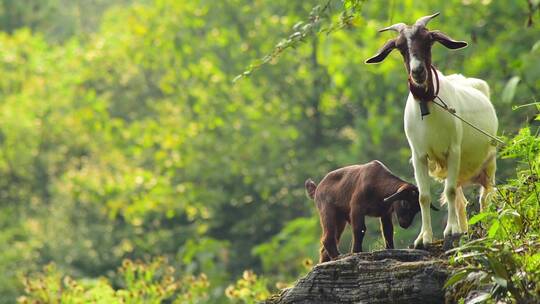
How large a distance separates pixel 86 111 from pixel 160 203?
654 centimetres

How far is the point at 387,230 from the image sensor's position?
9.12 meters

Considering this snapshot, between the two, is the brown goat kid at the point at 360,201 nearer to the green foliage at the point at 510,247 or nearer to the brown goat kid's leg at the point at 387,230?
the brown goat kid's leg at the point at 387,230

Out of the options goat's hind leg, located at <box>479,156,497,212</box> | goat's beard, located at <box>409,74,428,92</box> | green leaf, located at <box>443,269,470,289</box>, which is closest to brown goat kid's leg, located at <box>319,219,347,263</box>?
goat's hind leg, located at <box>479,156,497,212</box>

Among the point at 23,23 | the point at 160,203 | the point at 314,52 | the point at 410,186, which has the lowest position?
the point at 410,186

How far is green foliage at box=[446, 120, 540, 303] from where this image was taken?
7.30 metres

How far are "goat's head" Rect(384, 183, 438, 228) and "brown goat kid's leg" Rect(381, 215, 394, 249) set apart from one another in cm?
17

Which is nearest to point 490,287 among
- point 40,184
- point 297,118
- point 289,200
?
point 289,200

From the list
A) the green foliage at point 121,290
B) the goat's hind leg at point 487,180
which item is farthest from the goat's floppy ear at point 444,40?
the green foliage at point 121,290

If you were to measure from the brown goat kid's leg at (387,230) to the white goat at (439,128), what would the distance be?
0.24 m

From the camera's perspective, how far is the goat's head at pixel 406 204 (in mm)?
8828

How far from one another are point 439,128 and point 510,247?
1.26 m

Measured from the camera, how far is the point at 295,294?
8797mm

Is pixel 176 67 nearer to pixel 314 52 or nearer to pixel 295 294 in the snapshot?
pixel 314 52

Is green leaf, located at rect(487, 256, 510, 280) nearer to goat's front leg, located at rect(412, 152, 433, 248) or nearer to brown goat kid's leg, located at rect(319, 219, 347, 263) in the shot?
goat's front leg, located at rect(412, 152, 433, 248)
